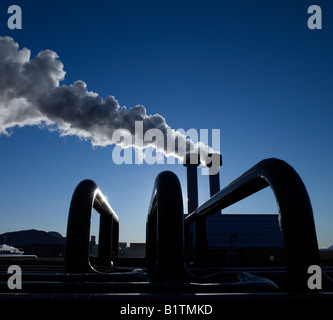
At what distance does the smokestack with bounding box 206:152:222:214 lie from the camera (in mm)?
37875

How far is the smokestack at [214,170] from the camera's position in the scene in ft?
124

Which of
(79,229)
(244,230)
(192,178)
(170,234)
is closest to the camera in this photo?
(170,234)

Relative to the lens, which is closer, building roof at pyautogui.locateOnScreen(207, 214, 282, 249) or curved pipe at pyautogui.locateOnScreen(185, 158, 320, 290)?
curved pipe at pyautogui.locateOnScreen(185, 158, 320, 290)

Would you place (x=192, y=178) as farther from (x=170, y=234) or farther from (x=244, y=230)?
(x=170, y=234)

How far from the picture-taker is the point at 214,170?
1564 inches

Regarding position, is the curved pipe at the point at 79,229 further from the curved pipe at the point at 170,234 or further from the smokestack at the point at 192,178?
the smokestack at the point at 192,178

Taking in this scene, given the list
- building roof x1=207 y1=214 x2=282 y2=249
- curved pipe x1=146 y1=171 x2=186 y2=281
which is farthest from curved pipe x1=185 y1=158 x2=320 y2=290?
building roof x1=207 y1=214 x2=282 y2=249

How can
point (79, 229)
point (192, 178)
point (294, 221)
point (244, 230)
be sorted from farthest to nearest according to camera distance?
1. point (192, 178)
2. point (244, 230)
3. point (79, 229)
4. point (294, 221)

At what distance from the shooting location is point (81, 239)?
525 centimetres

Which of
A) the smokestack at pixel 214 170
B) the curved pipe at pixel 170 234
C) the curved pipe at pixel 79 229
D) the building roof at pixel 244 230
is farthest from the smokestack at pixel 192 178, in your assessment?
the curved pipe at pixel 170 234

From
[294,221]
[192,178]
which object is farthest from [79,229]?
[192,178]

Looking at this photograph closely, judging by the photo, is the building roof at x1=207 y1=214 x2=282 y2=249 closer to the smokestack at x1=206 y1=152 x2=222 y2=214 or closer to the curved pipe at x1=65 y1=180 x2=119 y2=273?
the smokestack at x1=206 y1=152 x2=222 y2=214
